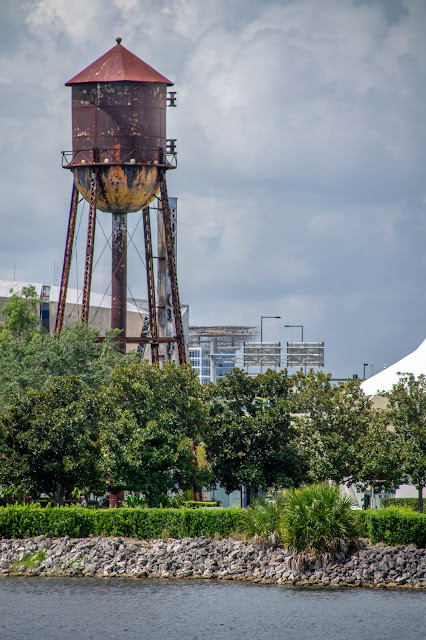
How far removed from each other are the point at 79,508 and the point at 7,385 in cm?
1113

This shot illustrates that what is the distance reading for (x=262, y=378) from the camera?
210 feet

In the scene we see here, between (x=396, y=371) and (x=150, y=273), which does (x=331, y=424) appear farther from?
(x=396, y=371)

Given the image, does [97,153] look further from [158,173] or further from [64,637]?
[64,637]

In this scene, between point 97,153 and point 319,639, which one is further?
point 97,153

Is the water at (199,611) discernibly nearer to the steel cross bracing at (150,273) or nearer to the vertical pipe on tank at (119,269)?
the vertical pipe on tank at (119,269)

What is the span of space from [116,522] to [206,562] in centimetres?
480

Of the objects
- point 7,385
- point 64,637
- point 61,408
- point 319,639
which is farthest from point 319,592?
point 7,385

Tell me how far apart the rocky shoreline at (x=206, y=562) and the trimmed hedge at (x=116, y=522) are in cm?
50

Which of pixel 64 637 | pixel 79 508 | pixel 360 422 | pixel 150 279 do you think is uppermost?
pixel 150 279

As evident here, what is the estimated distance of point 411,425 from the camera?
204ft

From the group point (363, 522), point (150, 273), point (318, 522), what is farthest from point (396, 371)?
point (318, 522)

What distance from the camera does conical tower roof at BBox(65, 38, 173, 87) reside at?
71.6m

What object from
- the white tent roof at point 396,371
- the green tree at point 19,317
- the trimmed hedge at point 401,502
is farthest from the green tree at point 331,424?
the green tree at point 19,317

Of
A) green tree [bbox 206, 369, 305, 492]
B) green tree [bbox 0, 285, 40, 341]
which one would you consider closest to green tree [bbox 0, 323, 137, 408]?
green tree [bbox 206, 369, 305, 492]
